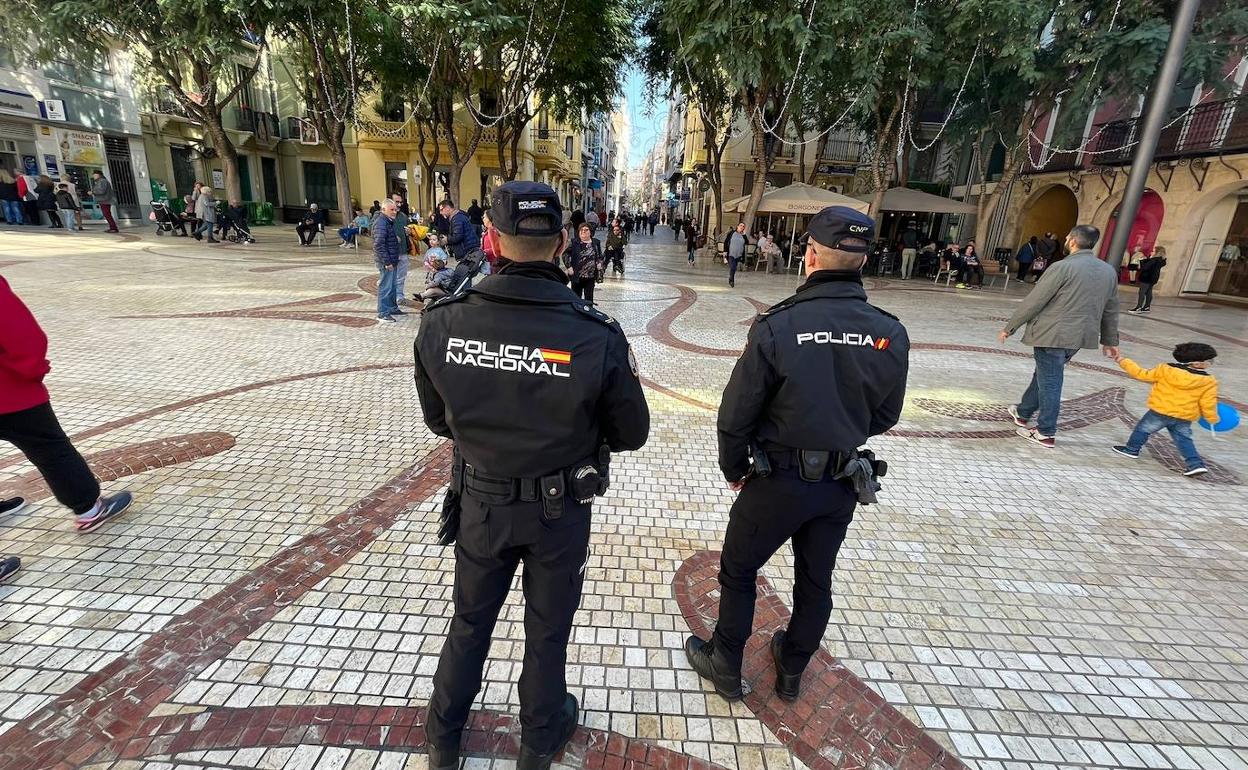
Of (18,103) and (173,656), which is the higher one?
(18,103)

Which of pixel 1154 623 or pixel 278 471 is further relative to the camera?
pixel 278 471

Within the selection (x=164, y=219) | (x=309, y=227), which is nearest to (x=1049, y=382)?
(x=309, y=227)

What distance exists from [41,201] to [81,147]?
406cm

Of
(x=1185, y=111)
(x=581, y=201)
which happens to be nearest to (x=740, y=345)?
(x=1185, y=111)

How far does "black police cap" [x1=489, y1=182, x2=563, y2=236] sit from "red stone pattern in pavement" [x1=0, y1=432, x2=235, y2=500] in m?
4.04

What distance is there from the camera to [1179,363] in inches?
194

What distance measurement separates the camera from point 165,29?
55.5 feet

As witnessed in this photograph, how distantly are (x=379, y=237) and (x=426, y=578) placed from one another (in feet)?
23.4

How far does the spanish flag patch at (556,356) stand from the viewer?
1796 millimetres

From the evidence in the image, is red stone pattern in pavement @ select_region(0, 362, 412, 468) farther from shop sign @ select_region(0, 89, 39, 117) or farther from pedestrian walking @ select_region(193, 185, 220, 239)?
shop sign @ select_region(0, 89, 39, 117)

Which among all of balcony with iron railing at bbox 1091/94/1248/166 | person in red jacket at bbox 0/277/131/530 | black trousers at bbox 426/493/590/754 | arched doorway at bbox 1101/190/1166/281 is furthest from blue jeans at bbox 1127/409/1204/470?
arched doorway at bbox 1101/190/1166/281

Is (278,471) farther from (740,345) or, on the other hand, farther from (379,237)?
(740,345)

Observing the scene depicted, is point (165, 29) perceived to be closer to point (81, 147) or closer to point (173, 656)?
point (81, 147)

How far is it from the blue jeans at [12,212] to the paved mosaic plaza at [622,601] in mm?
19683
